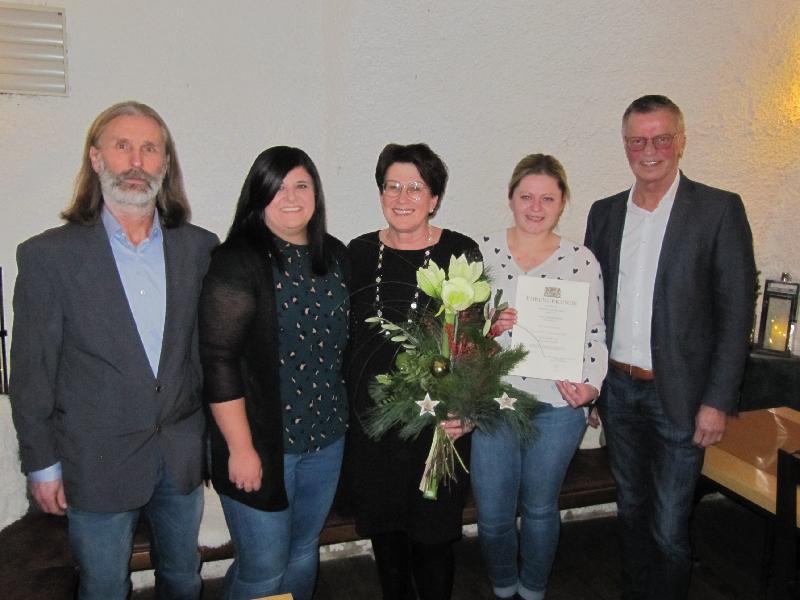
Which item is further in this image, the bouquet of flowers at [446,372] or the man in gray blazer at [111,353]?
the bouquet of flowers at [446,372]

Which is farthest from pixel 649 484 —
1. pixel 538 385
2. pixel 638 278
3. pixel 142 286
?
pixel 142 286

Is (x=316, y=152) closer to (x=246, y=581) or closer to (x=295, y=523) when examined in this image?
(x=295, y=523)

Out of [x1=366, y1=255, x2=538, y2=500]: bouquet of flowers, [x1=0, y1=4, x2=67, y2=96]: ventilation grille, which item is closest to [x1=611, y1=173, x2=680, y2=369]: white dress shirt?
[x1=366, y1=255, x2=538, y2=500]: bouquet of flowers

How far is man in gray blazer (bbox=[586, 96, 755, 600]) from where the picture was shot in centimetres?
210

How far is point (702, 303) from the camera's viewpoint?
2.14 metres

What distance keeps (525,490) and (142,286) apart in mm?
1527

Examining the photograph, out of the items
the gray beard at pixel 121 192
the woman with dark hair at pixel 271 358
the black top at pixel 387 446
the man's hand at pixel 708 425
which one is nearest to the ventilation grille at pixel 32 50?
the gray beard at pixel 121 192

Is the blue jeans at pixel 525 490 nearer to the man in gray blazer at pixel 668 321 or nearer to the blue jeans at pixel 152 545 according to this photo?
the man in gray blazer at pixel 668 321

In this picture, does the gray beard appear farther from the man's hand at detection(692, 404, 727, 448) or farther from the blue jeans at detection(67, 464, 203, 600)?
the man's hand at detection(692, 404, 727, 448)

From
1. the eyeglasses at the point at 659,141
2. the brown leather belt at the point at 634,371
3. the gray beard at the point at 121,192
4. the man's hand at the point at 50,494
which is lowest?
the man's hand at the point at 50,494

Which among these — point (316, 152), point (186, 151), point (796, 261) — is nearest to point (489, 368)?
→ point (316, 152)

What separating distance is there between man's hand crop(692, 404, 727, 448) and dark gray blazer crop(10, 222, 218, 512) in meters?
1.78

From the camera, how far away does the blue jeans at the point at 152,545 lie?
1704 mm

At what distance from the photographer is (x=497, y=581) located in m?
2.35
